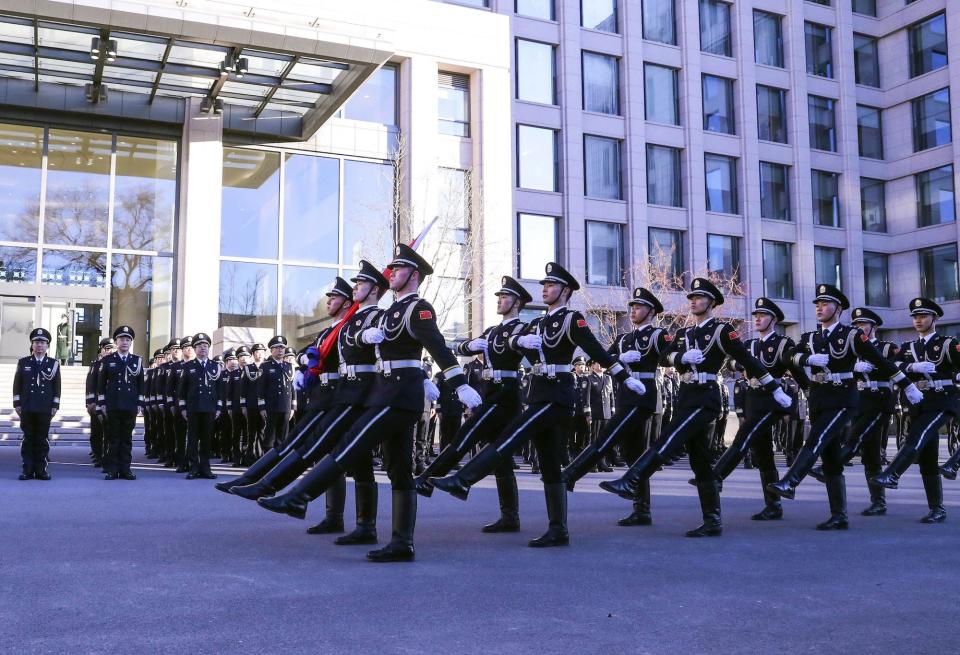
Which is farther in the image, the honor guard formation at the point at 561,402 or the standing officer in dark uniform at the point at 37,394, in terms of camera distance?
the standing officer in dark uniform at the point at 37,394

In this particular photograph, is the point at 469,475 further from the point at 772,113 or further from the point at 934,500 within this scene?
the point at 772,113

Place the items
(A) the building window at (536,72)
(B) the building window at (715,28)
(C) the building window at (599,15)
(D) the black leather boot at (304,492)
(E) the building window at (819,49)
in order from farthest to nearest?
(E) the building window at (819,49), (B) the building window at (715,28), (C) the building window at (599,15), (A) the building window at (536,72), (D) the black leather boot at (304,492)

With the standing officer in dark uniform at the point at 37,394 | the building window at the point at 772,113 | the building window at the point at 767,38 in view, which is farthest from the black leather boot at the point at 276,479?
the building window at the point at 767,38

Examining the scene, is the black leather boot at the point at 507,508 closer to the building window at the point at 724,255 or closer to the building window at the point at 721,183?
the building window at the point at 724,255

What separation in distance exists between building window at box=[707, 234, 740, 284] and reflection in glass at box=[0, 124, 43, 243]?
2319 centimetres

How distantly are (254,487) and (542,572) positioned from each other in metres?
2.12

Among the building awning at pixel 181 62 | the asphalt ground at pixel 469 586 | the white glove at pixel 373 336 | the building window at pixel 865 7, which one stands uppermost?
the building window at pixel 865 7

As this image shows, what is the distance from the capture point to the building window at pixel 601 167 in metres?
35.1

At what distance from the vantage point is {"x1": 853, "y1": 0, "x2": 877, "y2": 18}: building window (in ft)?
137

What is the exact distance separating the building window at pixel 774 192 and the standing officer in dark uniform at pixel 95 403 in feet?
93.6

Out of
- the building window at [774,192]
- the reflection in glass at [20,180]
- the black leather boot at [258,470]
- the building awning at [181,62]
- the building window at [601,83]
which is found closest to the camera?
the black leather boot at [258,470]

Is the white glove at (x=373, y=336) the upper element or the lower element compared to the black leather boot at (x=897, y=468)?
upper

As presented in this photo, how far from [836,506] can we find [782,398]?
1.20 m

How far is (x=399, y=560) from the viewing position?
258 inches
